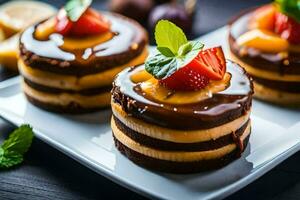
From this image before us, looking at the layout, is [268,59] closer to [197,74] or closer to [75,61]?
[197,74]

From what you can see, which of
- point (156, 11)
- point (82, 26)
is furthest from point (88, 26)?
point (156, 11)

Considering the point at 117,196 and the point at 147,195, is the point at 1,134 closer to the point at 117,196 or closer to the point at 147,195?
the point at 117,196

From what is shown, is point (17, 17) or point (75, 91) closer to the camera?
point (75, 91)

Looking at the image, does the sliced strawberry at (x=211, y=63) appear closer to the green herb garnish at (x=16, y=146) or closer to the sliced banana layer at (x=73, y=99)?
the sliced banana layer at (x=73, y=99)

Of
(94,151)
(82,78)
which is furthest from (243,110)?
(82,78)

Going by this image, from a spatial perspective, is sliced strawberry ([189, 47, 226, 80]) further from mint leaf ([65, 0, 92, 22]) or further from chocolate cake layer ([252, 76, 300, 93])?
mint leaf ([65, 0, 92, 22])

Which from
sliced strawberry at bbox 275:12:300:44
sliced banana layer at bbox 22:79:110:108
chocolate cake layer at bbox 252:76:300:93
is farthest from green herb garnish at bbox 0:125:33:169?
sliced strawberry at bbox 275:12:300:44
